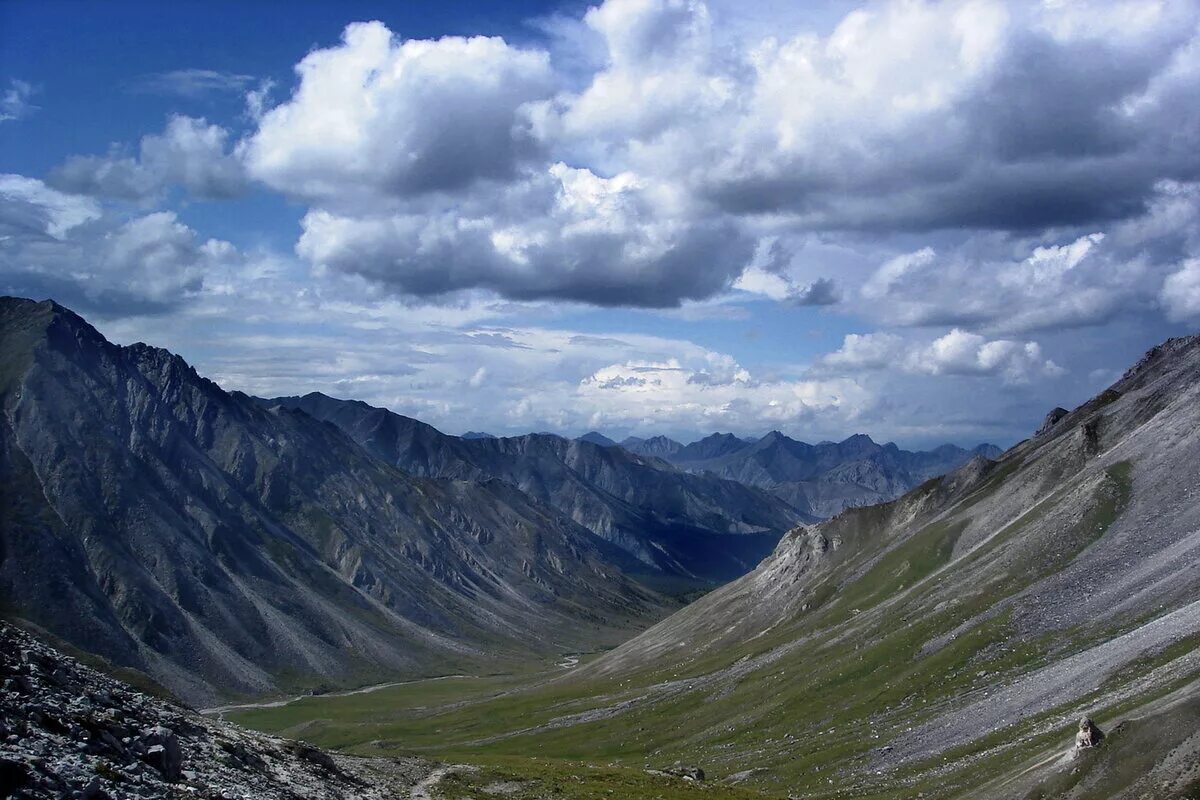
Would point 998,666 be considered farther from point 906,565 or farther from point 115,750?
point 115,750

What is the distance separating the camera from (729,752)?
399 ft

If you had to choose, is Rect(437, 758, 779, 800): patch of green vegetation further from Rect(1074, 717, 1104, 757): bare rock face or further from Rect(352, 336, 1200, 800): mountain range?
Rect(1074, 717, 1104, 757): bare rock face

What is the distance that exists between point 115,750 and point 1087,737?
5785cm

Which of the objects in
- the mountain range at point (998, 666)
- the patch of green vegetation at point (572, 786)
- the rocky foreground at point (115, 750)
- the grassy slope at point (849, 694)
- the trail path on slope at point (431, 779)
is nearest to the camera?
the rocky foreground at point (115, 750)

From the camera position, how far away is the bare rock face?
5947 cm

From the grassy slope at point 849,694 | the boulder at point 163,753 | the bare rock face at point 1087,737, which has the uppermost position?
the boulder at point 163,753

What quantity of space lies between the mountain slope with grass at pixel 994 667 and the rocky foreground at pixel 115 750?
158ft

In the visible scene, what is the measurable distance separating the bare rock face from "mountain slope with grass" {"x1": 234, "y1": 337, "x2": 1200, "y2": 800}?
0.60 m

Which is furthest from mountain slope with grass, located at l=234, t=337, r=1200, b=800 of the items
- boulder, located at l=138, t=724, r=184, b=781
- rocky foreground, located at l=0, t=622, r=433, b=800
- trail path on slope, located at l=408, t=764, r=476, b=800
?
boulder, located at l=138, t=724, r=184, b=781

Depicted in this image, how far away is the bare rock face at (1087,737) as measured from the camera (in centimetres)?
5947

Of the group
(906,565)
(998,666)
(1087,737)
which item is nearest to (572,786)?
(1087,737)

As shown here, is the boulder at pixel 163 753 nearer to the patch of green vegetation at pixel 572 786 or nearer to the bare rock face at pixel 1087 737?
the patch of green vegetation at pixel 572 786

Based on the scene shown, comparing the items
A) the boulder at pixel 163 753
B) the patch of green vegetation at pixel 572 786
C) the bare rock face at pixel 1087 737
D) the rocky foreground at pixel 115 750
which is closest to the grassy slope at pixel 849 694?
the patch of green vegetation at pixel 572 786

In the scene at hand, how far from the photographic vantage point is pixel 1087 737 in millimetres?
59719
